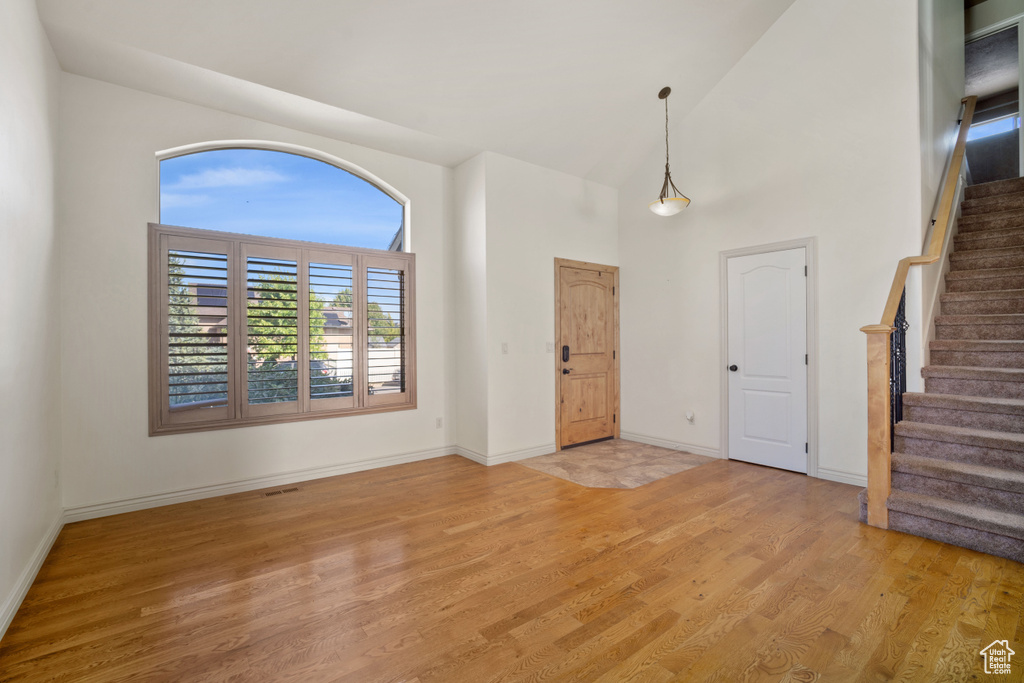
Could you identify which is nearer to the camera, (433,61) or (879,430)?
(879,430)

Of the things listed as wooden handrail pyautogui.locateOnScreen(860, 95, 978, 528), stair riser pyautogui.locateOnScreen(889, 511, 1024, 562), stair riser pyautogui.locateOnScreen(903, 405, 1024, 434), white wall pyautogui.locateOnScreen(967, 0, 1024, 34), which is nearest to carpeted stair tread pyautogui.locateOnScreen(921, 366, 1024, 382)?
stair riser pyautogui.locateOnScreen(903, 405, 1024, 434)

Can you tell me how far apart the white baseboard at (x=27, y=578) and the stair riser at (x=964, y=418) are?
5.41m

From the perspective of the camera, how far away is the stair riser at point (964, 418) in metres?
3.12

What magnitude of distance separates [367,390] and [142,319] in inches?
73.3

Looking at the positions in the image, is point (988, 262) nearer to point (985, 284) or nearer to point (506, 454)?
point (985, 284)

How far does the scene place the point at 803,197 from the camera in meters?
4.38

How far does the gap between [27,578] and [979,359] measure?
20.5ft

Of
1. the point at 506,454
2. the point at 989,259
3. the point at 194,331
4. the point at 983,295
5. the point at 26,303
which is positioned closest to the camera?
the point at 26,303

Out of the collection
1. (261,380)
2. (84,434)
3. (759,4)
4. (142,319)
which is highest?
(759,4)

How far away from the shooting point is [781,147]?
453cm

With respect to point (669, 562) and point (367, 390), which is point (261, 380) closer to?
point (367, 390)

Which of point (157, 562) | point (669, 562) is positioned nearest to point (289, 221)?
point (157, 562)

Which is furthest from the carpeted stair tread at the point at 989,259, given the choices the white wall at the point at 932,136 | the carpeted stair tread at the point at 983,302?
the carpeted stair tread at the point at 983,302
